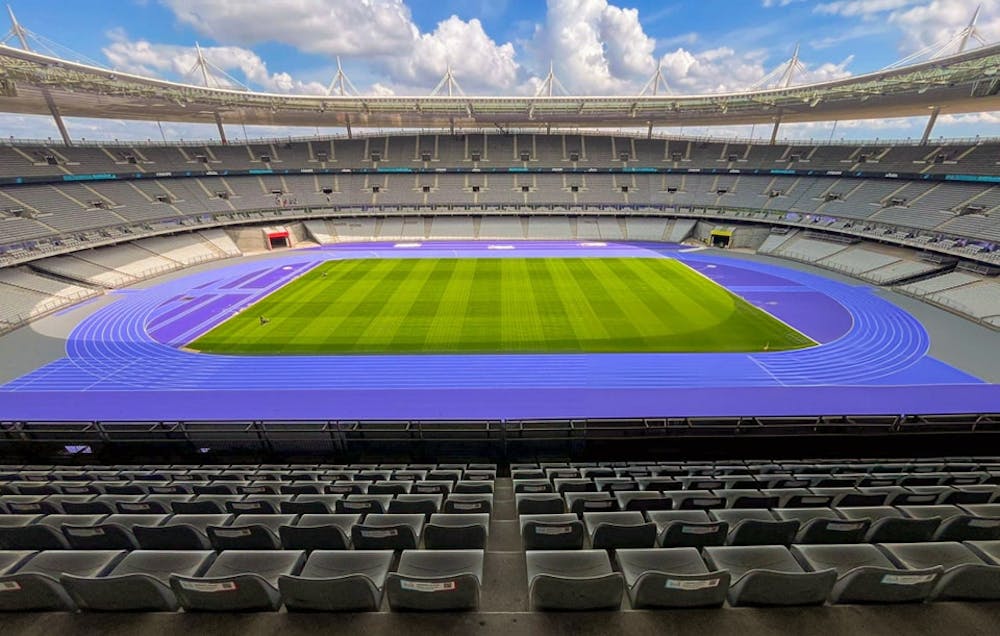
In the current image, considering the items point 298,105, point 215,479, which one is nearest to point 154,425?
point 215,479

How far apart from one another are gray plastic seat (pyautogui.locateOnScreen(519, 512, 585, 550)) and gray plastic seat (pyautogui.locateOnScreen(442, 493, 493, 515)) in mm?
1273

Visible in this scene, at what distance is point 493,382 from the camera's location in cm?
1861

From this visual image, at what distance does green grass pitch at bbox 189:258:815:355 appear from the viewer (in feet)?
72.9

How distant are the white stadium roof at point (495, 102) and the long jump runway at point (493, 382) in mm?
19983

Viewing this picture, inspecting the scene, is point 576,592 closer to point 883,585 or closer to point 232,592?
point 883,585

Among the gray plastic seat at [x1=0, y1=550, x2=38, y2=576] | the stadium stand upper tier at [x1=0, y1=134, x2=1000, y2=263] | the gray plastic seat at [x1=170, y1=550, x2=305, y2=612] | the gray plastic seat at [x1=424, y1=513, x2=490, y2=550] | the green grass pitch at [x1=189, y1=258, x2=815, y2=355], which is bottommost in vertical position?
the gray plastic seat at [x1=424, y1=513, x2=490, y2=550]

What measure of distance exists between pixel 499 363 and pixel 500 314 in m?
6.74

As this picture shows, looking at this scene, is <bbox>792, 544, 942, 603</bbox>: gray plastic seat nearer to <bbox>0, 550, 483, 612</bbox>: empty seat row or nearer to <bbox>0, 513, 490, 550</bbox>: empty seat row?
<bbox>0, 550, 483, 612</bbox>: empty seat row

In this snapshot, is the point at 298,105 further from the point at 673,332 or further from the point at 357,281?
the point at 673,332

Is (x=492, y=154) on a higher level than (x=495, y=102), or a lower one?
lower

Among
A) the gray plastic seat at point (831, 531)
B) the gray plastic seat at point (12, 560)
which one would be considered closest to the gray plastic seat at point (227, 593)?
the gray plastic seat at point (12, 560)

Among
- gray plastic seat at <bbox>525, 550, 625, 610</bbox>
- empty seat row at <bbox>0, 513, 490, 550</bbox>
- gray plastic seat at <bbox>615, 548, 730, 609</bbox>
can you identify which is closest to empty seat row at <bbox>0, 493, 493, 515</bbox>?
empty seat row at <bbox>0, 513, 490, 550</bbox>

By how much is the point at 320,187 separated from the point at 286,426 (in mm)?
53029

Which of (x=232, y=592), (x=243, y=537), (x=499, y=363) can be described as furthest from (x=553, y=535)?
(x=499, y=363)
